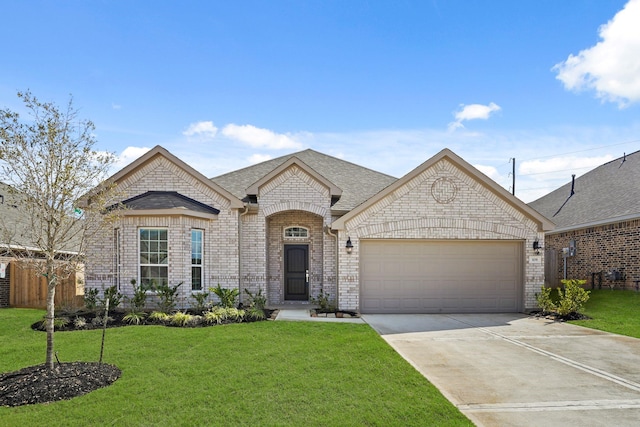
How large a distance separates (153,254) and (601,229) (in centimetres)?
1570

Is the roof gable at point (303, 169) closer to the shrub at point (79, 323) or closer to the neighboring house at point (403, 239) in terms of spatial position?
the neighboring house at point (403, 239)

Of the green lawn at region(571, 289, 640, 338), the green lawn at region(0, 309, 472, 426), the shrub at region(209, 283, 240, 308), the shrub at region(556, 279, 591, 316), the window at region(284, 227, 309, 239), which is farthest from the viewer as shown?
the window at region(284, 227, 309, 239)

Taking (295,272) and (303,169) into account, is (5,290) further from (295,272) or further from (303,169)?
(303,169)

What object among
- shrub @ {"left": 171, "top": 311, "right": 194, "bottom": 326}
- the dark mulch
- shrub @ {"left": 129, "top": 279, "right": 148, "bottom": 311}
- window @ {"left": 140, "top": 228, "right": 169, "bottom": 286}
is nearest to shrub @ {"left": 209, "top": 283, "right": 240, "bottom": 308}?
shrub @ {"left": 171, "top": 311, "right": 194, "bottom": 326}

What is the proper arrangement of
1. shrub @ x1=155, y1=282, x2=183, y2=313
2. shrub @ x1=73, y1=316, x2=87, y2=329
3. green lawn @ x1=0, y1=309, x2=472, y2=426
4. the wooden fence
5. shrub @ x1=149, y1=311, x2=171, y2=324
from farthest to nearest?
the wooden fence → shrub @ x1=155, y1=282, x2=183, y2=313 → shrub @ x1=149, y1=311, x2=171, y2=324 → shrub @ x1=73, y1=316, x2=87, y2=329 → green lawn @ x1=0, y1=309, x2=472, y2=426

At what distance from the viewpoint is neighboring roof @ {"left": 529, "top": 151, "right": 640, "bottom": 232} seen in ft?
46.5

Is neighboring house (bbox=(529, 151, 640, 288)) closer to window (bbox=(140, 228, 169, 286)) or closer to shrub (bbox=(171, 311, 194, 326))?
shrub (bbox=(171, 311, 194, 326))

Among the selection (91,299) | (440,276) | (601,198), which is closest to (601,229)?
(601,198)

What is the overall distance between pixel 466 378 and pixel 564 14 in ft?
34.2

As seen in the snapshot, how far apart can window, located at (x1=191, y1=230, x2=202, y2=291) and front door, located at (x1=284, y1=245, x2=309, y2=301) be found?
3245 mm

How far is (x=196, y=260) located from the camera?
11.6 meters

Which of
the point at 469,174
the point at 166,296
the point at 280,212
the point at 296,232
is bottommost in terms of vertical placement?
the point at 166,296

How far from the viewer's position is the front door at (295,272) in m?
13.9

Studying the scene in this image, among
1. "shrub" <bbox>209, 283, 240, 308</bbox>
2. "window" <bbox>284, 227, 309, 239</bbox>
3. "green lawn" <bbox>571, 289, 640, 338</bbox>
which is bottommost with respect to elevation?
"green lawn" <bbox>571, 289, 640, 338</bbox>
